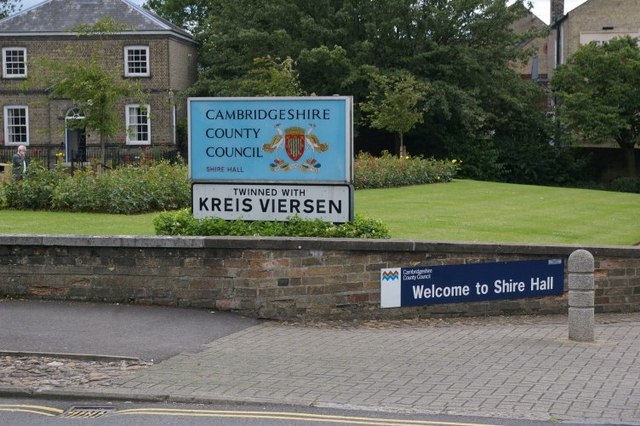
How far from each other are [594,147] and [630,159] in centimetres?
297

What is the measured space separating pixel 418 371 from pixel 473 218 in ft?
38.4

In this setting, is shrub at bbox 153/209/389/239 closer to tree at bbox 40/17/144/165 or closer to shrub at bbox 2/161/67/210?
shrub at bbox 2/161/67/210

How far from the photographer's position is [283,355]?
9.81 metres

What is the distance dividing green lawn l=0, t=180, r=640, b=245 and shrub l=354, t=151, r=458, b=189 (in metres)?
1.15

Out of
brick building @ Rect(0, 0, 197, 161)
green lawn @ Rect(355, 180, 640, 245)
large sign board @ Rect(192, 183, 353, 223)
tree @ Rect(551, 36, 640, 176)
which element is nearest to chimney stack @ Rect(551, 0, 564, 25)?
tree @ Rect(551, 36, 640, 176)

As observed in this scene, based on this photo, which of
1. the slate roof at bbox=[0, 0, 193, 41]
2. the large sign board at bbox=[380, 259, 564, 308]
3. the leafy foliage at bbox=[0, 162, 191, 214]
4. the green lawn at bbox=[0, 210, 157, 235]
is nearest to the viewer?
the large sign board at bbox=[380, 259, 564, 308]

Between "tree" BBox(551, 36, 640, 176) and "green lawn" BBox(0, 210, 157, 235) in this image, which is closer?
"green lawn" BBox(0, 210, 157, 235)

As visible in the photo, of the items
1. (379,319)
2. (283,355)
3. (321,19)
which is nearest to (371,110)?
(321,19)

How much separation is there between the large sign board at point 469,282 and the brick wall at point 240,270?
0.09 m

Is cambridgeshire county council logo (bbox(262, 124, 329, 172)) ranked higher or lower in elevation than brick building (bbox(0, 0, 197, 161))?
lower

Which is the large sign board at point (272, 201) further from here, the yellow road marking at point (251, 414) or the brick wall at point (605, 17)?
the brick wall at point (605, 17)

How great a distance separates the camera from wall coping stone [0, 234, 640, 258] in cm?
1192

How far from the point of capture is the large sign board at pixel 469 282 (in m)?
12.3

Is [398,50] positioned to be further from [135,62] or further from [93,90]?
[93,90]
